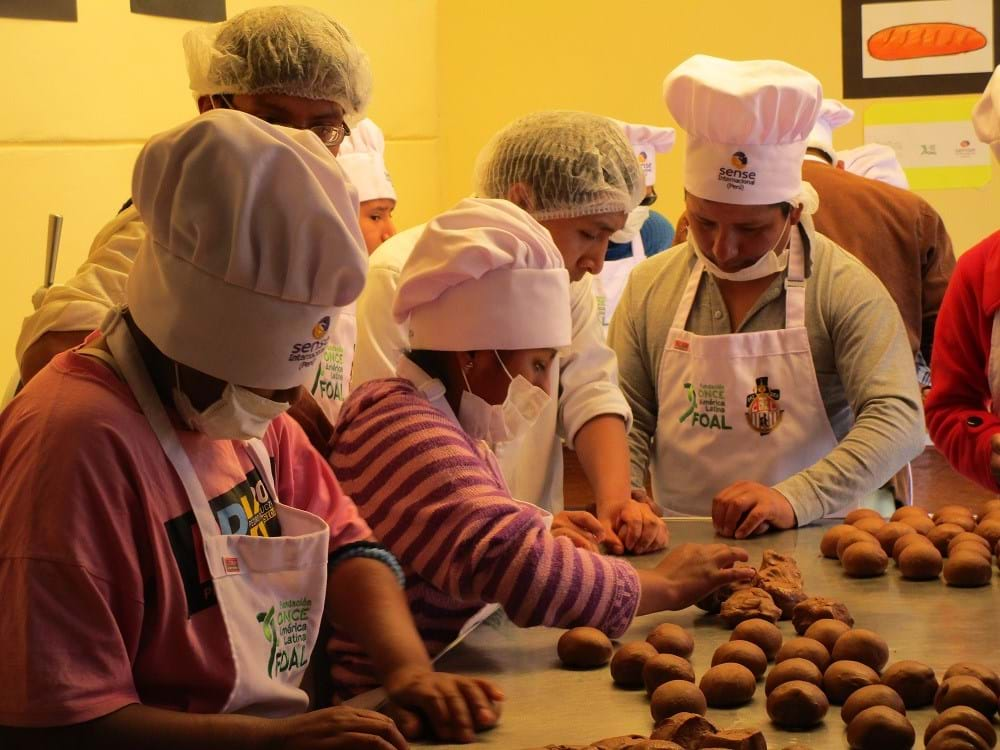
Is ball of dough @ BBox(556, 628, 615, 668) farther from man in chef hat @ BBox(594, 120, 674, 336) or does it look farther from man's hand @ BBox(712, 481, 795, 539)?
man in chef hat @ BBox(594, 120, 674, 336)

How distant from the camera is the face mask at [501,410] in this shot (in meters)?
1.77

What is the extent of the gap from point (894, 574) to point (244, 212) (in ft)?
3.88

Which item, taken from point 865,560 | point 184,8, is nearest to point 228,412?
point 865,560

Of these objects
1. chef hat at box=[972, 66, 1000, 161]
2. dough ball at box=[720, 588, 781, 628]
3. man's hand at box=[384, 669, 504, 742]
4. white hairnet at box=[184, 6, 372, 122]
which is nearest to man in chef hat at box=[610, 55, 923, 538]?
chef hat at box=[972, 66, 1000, 161]

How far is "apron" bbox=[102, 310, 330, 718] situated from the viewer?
50.4 inches

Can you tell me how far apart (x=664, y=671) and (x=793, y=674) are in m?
0.14

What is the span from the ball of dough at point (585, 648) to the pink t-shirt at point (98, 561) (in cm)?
45

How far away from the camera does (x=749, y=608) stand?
1.68m

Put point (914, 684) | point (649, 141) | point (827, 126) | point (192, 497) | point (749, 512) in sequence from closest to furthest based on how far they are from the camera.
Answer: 1. point (192, 497)
2. point (914, 684)
3. point (749, 512)
4. point (827, 126)
5. point (649, 141)

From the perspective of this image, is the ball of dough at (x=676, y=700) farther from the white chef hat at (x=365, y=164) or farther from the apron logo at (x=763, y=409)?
the white chef hat at (x=365, y=164)

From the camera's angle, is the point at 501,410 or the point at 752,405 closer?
the point at 501,410

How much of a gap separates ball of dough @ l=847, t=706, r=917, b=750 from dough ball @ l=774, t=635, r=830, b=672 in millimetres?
194

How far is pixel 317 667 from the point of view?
1687 mm

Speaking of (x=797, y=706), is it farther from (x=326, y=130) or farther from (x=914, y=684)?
(x=326, y=130)
